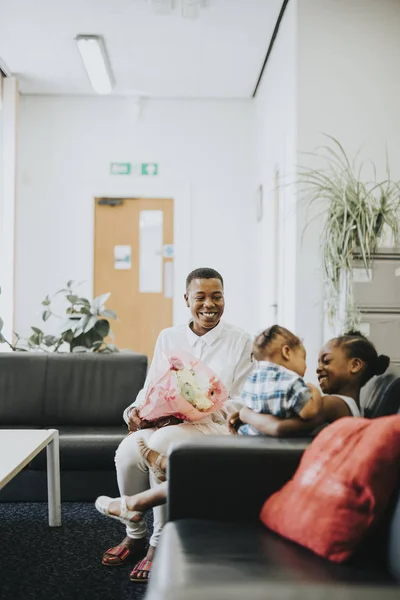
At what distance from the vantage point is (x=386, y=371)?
215 centimetres

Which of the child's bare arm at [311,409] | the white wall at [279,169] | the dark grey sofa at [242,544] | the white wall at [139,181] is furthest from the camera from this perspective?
the white wall at [139,181]

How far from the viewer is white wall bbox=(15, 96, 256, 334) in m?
6.42

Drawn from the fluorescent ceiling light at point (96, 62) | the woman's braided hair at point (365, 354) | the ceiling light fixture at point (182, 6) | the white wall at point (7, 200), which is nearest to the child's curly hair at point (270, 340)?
the woman's braided hair at point (365, 354)

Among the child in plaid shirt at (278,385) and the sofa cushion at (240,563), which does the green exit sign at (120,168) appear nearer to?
the child in plaid shirt at (278,385)

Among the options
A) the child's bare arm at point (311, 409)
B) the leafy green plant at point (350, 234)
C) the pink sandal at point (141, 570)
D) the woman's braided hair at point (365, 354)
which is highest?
the leafy green plant at point (350, 234)

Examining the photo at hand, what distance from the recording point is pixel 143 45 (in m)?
5.15

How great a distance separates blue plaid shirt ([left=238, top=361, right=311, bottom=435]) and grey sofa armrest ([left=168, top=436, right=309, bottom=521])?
180mm

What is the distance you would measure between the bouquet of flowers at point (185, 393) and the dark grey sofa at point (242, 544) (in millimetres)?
530

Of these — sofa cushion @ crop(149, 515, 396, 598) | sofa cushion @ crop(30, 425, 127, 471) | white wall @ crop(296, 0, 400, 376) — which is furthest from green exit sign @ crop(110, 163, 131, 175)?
sofa cushion @ crop(149, 515, 396, 598)

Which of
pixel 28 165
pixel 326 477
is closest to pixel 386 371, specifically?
pixel 326 477

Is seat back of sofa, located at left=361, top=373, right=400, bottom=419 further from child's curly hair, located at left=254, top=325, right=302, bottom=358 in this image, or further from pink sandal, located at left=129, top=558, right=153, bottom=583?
pink sandal, located at left=129, top=558, right=153, bottom=583

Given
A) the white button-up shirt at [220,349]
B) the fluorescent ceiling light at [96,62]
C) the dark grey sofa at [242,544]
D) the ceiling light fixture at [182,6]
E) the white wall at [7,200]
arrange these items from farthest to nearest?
the white wall at [7,200] → the fluorescent ceiling light at [96,62] → the ceiling light fixture at [182,6] → the white button-up shirt at [220,349] → the dark grey sofa at [242,544]

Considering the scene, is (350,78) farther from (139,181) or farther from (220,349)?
(139,181)

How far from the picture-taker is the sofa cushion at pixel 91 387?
11.6 feet
